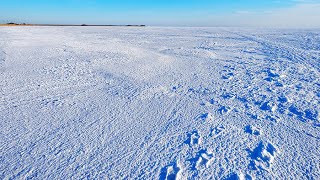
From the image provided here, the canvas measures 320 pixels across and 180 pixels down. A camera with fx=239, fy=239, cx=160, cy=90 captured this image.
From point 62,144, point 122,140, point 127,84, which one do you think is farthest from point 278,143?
point 127,84

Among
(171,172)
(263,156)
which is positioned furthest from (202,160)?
(263,156)

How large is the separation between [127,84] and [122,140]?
210cm

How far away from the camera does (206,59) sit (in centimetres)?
739

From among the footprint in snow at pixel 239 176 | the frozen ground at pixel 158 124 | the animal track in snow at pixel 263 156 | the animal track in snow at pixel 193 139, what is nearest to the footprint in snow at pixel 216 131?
the frozen ground at pixel 158 124

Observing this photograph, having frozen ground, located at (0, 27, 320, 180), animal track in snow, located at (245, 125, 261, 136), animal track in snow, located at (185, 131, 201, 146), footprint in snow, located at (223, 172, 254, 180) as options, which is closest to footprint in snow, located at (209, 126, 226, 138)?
frozen ground, located at (0, 27, 320, 180)

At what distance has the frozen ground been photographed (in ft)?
7.28

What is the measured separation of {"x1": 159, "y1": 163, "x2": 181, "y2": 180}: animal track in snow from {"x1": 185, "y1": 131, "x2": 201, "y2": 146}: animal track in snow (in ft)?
1.39

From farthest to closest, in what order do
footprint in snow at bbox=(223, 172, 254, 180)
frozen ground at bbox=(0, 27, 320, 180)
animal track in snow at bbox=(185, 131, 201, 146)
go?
animal track in snow at bbox=(185, 131, 201, 146)
frozen ground at bbox=(0, 27, 320, 180)
footprint in snow at bbox=(223, 172, 254, 180)

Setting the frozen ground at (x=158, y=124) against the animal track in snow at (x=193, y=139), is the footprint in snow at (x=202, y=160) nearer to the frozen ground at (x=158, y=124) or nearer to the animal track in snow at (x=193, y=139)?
the frozen ground at (x=158, y=124)

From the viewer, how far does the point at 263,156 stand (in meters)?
2.37

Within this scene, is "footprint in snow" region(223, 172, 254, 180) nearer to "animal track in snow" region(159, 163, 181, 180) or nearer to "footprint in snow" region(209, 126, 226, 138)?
"animal track in snow" region(159, 163, 181, 180)

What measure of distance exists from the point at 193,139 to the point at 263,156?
2.40 feet

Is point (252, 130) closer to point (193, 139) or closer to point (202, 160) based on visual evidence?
point (193, 139)

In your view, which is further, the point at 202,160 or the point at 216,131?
the point at 216,131
